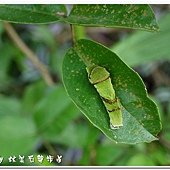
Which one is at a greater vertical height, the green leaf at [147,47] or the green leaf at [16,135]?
the green leaf at [147,47]

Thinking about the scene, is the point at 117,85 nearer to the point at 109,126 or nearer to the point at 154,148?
the point at 109,126

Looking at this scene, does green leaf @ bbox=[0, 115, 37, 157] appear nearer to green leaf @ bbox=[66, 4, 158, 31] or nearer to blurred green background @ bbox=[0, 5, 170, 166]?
blurred green background @ bbox=[0, 5, 170, 166]

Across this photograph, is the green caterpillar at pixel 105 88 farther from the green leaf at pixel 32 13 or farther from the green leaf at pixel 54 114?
the green leaf at pixel 54 114

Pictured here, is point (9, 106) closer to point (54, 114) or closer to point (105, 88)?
point (54, 114)

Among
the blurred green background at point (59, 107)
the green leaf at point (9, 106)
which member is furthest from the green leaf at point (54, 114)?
the green leaf at point (9, 106)

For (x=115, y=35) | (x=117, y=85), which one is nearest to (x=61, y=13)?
(x=117, y=85)

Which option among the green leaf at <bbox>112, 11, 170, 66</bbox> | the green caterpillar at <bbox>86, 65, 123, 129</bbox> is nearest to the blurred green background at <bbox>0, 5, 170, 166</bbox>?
the green leaf at <bbox>112, 11, 170, 66</bbox>
